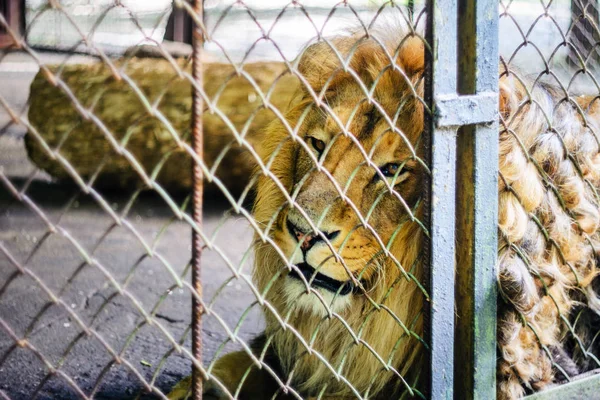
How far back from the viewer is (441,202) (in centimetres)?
213

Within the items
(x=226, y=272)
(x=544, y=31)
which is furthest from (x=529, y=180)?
(x=544, y=31)

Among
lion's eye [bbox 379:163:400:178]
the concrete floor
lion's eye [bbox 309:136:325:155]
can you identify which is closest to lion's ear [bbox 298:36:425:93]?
lion's eye [bbox 309:136:325:155]

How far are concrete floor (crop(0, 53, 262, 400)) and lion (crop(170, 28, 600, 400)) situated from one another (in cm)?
30

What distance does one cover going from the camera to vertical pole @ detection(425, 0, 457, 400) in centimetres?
206

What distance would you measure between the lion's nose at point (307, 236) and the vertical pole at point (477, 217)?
39 cm

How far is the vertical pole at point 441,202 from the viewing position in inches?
81.3

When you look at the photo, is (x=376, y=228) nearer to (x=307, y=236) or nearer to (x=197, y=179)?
(x=307, y=236)

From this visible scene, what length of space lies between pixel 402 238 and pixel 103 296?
2.16 metres

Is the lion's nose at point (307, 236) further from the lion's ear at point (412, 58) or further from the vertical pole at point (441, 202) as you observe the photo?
the lion's ear at point (412, 58)

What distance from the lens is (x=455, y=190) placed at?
219cm

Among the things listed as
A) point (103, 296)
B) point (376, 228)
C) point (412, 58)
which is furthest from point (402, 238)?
point (103, 296)

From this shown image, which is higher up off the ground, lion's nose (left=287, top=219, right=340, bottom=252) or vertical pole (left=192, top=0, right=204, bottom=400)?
vertical pole (left=192, top=0, right=204, bottom=400)

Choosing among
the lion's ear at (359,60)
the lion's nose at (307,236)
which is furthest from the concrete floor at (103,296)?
the lion's ear at (359,60)

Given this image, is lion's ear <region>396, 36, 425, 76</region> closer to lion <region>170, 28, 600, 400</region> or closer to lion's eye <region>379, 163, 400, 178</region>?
lion <region>170, 28, 600, 400</region>
